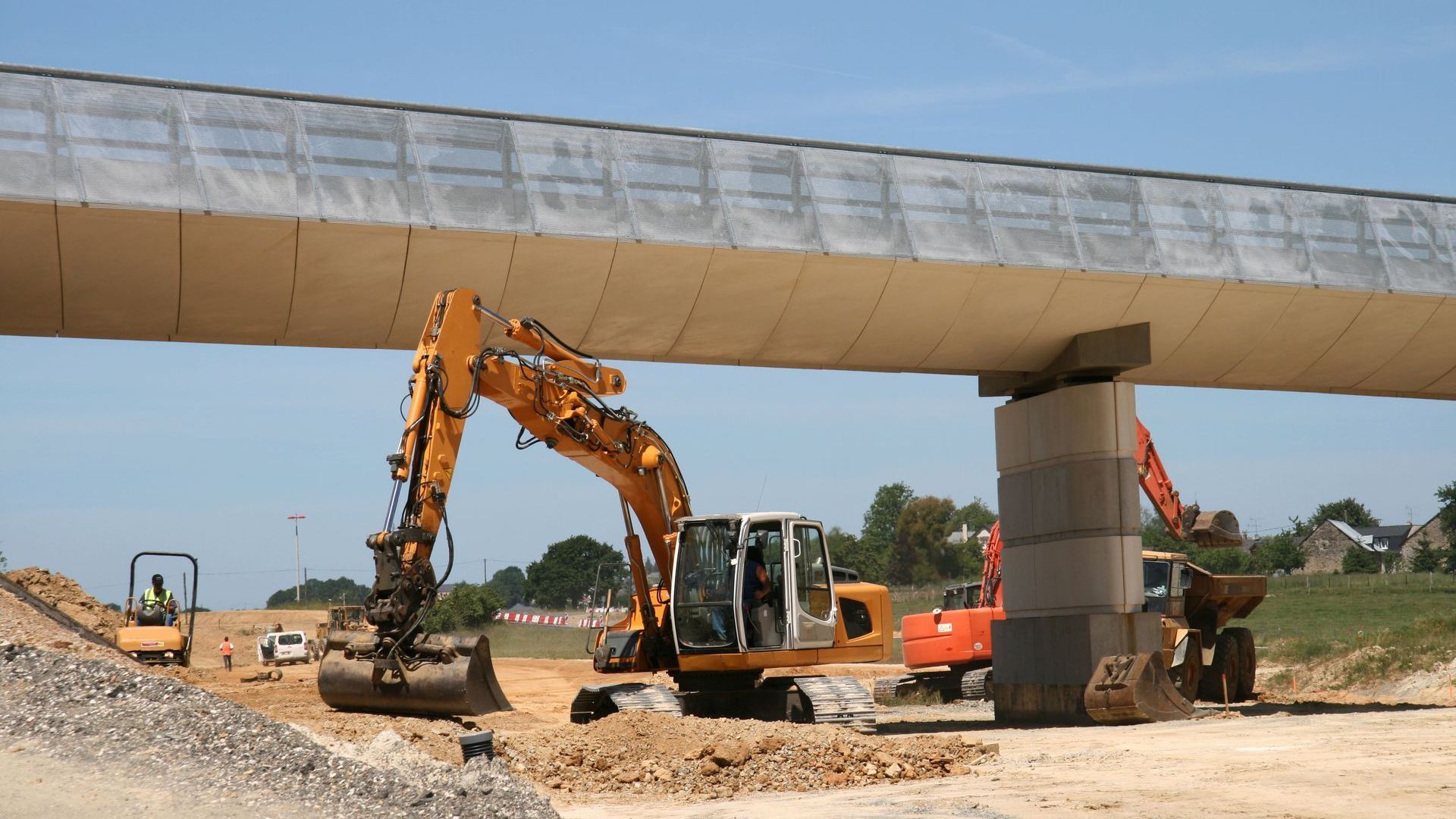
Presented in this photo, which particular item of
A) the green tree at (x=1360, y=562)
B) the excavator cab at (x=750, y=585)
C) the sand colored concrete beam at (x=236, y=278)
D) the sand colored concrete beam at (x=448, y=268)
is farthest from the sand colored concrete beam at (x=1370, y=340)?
the green tree at (x=1360, y=562)

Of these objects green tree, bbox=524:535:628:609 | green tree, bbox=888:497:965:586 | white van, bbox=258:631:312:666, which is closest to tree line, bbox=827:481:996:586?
green tree, bbox=888:497:965:586

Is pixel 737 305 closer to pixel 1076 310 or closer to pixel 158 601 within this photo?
pixel 1076 310

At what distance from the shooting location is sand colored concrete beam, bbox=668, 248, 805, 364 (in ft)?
57.8

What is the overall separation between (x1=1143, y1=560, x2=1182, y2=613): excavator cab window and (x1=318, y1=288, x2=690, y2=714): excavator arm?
10.7m

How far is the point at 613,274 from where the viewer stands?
1734 cm

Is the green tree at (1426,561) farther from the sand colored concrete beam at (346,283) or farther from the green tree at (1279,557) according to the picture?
the sand colored concrete beam at (346,283)

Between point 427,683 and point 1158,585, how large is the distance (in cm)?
1509

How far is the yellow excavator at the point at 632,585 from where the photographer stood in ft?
44.3

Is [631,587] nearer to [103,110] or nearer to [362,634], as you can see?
[362,634]

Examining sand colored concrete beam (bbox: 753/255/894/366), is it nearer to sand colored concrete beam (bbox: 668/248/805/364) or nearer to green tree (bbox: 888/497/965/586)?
sand colored concrete beam (bbox: 668/248/805/364)

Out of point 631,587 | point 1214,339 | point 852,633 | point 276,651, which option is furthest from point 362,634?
point 276,651

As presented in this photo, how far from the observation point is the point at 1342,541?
4732 inches

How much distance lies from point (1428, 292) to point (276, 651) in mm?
35250

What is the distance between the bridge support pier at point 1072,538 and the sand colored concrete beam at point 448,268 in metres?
8.84
